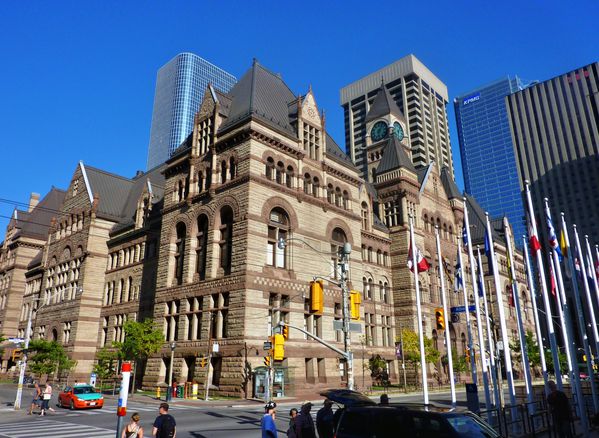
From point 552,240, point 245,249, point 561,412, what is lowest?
point 561,412

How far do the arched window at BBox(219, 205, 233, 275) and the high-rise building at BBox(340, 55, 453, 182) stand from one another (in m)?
110

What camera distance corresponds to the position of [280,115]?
43.9 meters

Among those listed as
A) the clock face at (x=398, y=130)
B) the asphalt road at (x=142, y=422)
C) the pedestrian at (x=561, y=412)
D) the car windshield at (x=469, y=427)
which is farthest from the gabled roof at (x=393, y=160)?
the car windshield at (x=469, y=427)

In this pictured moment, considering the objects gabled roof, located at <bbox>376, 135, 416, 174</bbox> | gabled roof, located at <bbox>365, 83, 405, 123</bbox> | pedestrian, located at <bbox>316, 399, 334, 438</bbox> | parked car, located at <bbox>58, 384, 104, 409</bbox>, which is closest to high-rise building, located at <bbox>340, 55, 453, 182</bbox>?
gabled roof, located at <bbox>365, 83, 405, 123</bbox>

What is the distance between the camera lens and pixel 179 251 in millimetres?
43781

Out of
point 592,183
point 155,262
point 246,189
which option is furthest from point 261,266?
point 592,183

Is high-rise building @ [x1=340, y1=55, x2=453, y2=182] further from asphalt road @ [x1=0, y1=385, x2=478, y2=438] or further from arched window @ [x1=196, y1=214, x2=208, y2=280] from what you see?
asphalt road @ [x1=0, y1=385, x2=478, y2=438]

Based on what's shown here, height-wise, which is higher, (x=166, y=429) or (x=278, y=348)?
(x=278, y=348)

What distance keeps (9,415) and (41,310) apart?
36.6 m

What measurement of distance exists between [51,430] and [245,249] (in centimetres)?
1904

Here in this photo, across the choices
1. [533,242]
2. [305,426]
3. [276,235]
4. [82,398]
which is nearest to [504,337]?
[533,242]

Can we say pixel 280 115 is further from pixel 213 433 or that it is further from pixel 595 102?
pixel 595 102

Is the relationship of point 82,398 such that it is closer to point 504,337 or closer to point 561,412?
point 504,337

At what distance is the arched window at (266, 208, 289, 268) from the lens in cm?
3862
